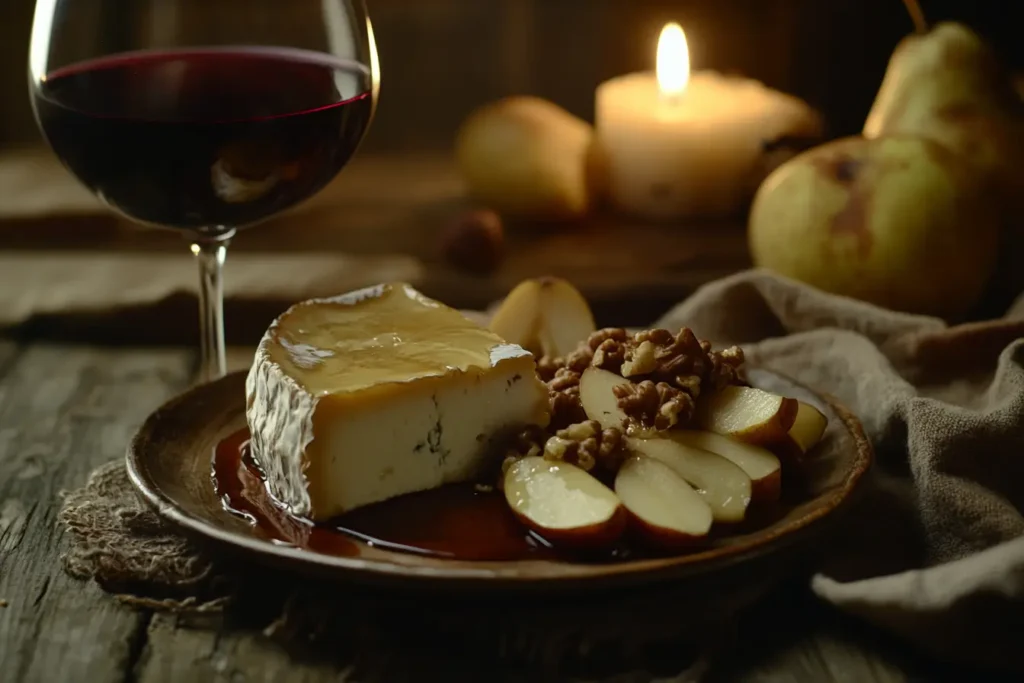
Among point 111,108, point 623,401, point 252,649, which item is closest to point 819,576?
point 623,401

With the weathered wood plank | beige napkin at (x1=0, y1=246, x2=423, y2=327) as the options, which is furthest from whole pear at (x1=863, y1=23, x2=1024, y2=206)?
the weathered wood plank

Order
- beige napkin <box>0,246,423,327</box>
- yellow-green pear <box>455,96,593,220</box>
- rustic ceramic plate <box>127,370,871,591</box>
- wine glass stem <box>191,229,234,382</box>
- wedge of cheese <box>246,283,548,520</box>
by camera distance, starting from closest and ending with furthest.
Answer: rustic ceramic plate <box>127,370,871,591</box>
wedge of cheese <box>246,283,548,520</box>
wine glass stem <box>191,229,234,382</box>
beige napkin <box>0,246,423,327</box>
yellow-green pear <box>455,96,593,220</box>

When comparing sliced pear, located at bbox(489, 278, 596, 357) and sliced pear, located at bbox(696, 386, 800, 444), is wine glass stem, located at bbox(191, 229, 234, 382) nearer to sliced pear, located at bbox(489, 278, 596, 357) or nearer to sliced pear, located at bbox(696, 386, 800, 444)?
sliced pear, located at bbox(489, 278, 596, 357)

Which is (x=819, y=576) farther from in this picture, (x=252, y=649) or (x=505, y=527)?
(x=252, y=649)

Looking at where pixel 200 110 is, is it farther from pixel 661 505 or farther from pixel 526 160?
pixel 526 160

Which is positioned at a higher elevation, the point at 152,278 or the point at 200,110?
the point at 200,110

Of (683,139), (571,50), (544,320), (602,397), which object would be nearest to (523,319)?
(544,320)

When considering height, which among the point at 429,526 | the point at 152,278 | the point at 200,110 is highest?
the point at 200,110
